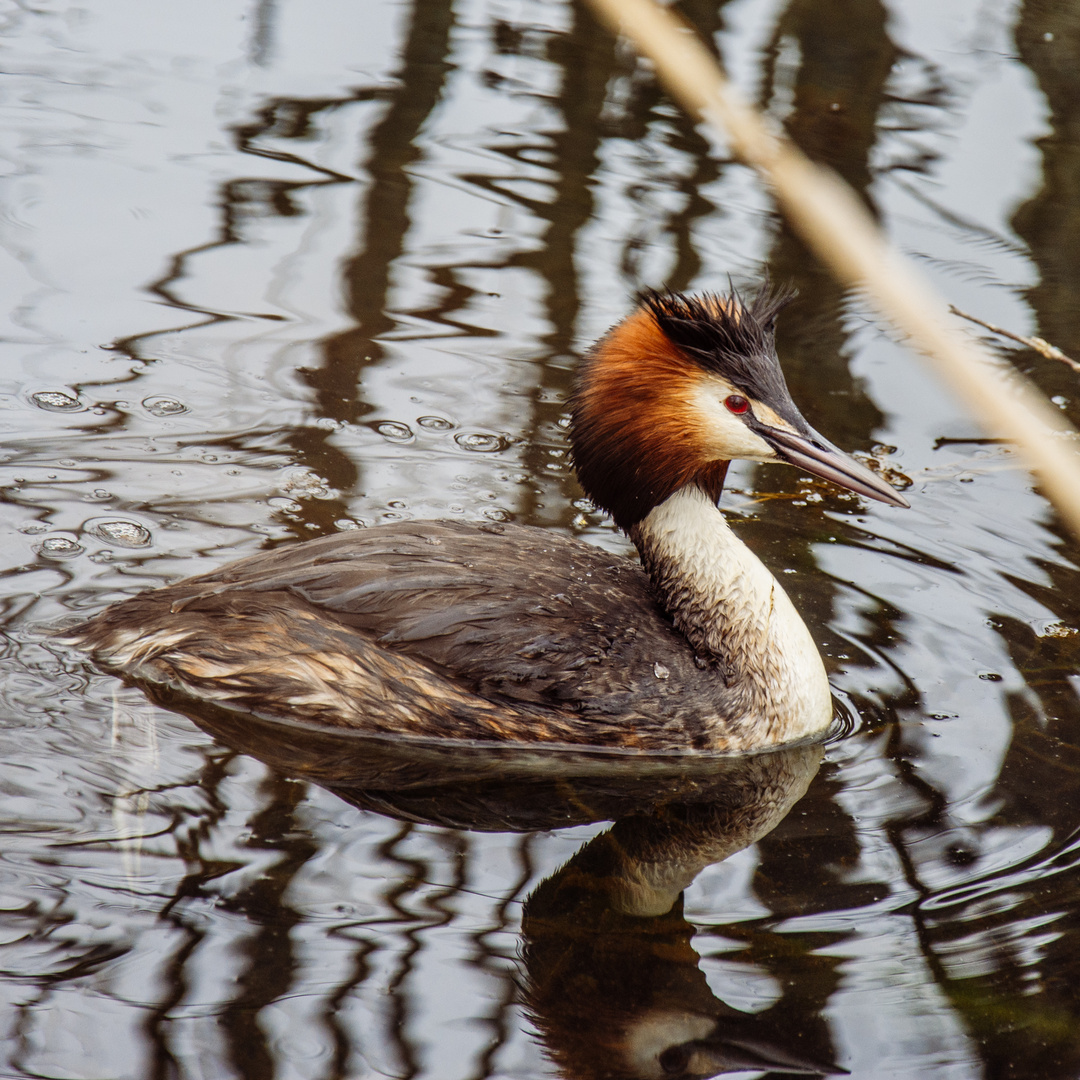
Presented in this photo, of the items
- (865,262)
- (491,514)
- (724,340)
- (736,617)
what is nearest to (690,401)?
(724,340)

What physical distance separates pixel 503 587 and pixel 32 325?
10.5 ft

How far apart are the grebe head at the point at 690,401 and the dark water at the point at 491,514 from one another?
3.11 ft

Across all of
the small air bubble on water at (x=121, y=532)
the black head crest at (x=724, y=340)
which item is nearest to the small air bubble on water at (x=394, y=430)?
the small air bubble on water at (x=121, y=532)

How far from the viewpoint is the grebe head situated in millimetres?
4379

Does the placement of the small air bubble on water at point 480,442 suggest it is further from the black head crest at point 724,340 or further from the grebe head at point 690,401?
the black head crest at point 724,340

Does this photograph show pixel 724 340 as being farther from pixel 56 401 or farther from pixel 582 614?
pixel 56 401

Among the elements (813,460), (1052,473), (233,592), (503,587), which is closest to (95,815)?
(233,592)

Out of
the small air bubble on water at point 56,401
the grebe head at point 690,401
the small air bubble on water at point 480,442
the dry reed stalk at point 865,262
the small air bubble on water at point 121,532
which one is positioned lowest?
the small air bubble on water at point 121,532

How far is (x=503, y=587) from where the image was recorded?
4.38 metres

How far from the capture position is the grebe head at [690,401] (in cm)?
438

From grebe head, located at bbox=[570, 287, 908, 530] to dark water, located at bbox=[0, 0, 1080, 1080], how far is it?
3.11 feet

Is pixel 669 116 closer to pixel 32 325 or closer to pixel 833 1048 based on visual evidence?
pixel 32 325

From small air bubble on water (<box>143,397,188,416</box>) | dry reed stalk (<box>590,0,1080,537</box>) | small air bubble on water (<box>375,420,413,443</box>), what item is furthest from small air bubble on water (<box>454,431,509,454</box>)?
dry reed stalk (<box>590,0,1080,537</box>)

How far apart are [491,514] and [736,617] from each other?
52.0 inches
